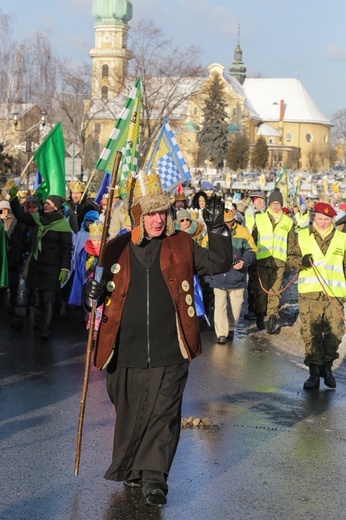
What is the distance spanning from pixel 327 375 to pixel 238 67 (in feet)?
507

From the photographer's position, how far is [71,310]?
14.5m

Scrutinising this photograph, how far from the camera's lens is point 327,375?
9.38 meters

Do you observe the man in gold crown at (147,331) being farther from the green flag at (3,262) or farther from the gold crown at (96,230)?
the green flag at (3,262)

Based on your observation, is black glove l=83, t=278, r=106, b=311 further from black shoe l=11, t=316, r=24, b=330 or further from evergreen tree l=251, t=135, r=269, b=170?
evergreen tree l=251, t=135, r=269, b=170

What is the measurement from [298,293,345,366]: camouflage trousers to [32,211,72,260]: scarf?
3547 millimetres

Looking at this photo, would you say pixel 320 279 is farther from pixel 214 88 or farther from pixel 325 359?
pixel 214 88

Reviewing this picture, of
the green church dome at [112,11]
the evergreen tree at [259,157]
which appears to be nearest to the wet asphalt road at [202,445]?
the evergreen tree at [259,157]

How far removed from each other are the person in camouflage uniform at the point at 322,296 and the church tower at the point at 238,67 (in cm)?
14599

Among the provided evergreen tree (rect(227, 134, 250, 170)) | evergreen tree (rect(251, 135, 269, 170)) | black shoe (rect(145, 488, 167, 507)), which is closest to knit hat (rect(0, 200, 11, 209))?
black shoe (rect(145, 488, 167, 507))

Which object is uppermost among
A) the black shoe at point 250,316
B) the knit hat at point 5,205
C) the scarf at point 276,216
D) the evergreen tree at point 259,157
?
the evergreen tree at point 259,157

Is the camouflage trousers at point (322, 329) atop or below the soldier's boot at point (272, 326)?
atop

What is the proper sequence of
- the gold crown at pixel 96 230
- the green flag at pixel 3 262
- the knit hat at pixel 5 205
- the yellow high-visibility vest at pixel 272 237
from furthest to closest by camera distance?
the yellow high-visibility vest at pixel 272 237 < the knit hat at pixel 5 205 < the green flag at pixel 3 262 < the gold crown at pixel 96 230

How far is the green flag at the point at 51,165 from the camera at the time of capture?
14.4 metres

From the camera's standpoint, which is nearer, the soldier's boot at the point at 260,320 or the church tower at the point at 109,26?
the soldier's boot at the point at 260,320
